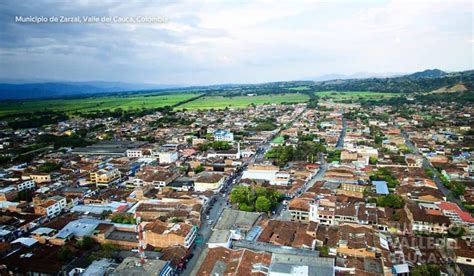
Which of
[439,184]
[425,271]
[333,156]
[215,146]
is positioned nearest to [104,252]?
[425,271]

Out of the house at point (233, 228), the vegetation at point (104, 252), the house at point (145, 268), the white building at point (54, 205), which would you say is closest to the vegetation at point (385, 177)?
the house at point (233, 228)

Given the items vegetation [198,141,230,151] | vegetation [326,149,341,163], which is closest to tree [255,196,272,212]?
vegetation [326,149,341,163]

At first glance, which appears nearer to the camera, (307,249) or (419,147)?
(307,249)

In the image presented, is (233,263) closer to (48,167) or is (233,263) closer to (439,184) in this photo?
(439,184)

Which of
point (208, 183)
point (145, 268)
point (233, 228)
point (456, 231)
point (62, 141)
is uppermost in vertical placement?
point (62, 141)

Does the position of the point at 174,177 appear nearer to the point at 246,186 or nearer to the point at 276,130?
the point at 246,186

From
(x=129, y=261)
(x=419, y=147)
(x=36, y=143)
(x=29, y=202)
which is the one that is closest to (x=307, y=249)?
(x=129, y=261)

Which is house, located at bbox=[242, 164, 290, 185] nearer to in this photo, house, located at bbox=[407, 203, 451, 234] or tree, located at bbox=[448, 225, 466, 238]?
house, located at bbox=[407, 203, 451, 234]
